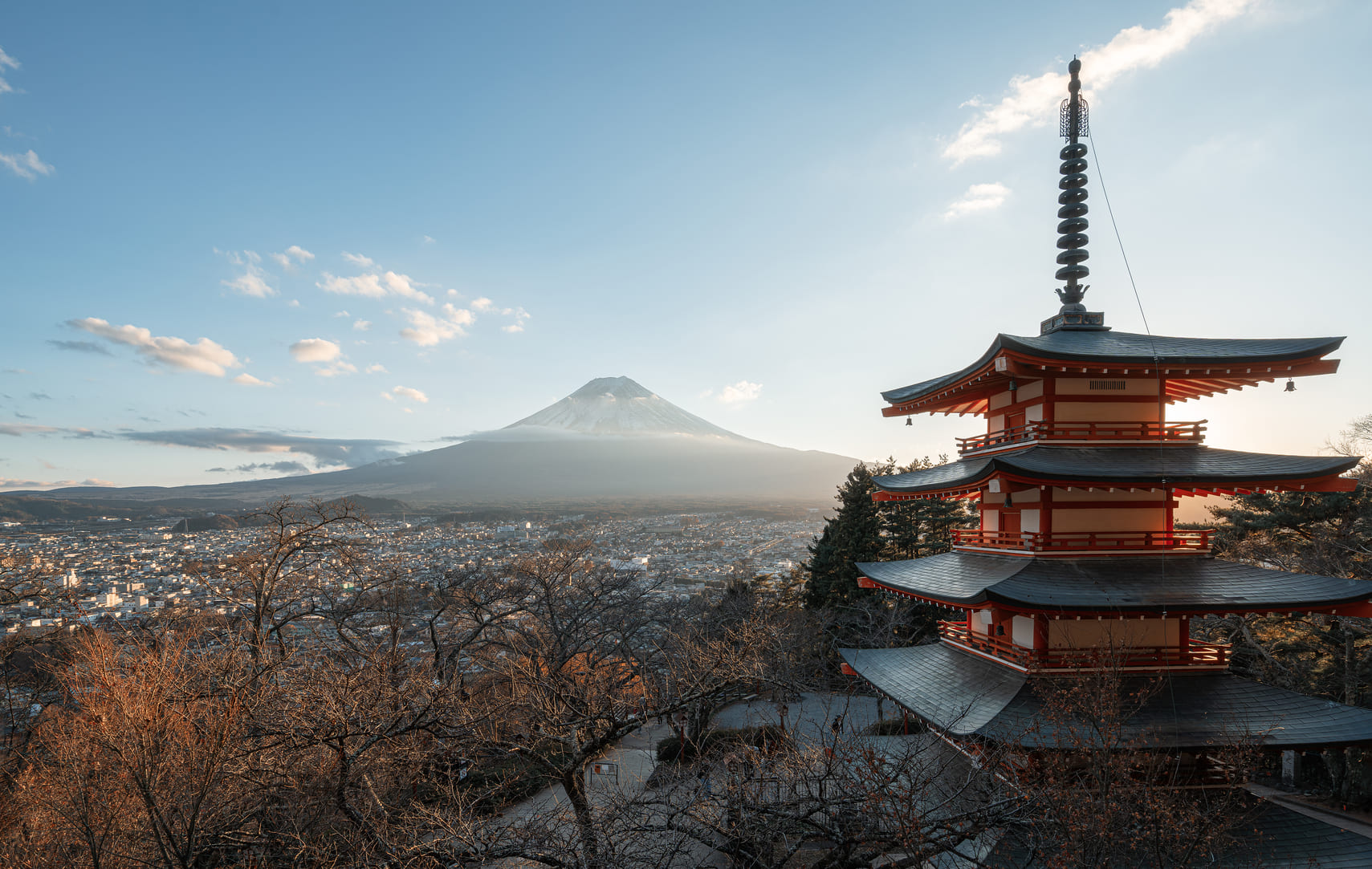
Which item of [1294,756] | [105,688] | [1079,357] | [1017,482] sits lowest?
[1294,756]

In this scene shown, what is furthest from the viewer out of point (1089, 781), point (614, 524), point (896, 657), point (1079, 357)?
point (614, 524)

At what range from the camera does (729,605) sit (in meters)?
23.0

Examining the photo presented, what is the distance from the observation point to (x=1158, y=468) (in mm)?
8055

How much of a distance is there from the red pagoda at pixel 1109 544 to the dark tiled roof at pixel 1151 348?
0.10 feet

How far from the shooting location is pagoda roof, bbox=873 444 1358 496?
768 cm

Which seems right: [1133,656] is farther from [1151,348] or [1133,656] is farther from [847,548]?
[847,548]

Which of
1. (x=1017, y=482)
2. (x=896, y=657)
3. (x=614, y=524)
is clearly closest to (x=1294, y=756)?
(x=896, y=657)

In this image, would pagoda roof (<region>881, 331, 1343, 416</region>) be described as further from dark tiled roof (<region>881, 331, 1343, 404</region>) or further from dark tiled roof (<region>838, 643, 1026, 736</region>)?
dark tiled roof (<region>838, 643, 1026, 736</region>)

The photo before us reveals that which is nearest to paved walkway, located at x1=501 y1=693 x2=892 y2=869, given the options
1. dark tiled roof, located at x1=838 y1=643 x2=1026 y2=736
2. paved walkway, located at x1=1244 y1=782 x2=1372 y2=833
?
dark tiled roof, located at x1=838 y1=643 x2=1026 y2=736

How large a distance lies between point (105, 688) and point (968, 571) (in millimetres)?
12365

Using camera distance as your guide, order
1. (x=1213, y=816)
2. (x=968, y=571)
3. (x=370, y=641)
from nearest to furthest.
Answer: (x=1213, y=816) < (x=968, y=571) < (x=370, y=641)

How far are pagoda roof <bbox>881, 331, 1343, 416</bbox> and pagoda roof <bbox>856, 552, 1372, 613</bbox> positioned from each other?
2.72m

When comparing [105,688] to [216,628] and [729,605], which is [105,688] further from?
[729,605]

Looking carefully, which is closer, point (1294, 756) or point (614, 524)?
point (1294, 756)
